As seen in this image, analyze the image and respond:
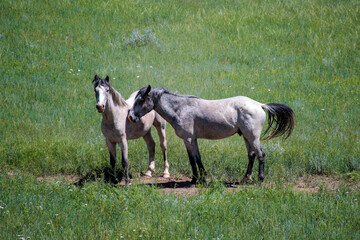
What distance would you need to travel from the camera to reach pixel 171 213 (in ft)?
21.1

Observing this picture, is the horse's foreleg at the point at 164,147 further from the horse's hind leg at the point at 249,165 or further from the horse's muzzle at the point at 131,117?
the horse's hind leg at the point at 249,165

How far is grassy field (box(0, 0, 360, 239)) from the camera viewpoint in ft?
20.6

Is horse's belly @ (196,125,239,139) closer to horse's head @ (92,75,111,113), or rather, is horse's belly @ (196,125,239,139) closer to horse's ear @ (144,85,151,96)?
horse's ear @ (144,85,151,96)

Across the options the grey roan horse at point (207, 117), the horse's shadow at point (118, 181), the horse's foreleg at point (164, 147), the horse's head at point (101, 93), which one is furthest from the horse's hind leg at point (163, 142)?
the horse's head at point (101, 93)

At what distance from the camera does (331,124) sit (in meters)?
11.2

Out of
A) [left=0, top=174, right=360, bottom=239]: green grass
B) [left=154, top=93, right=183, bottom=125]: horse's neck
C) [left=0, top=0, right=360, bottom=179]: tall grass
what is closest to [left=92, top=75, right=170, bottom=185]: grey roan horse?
[left=154, top=93, right=183, bottom=125]: horse's neck

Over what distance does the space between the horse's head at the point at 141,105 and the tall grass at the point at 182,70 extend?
1824 millimetres

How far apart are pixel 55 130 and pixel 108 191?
401 centimetres

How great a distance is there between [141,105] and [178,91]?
466 centimetres

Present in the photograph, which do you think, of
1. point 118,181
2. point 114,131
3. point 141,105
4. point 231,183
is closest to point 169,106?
point 141,105

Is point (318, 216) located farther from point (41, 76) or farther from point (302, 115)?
point (41, 76)

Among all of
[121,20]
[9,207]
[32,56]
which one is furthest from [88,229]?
[121,20]

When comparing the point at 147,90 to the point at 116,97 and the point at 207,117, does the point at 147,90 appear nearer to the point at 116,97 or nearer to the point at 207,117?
the point at 116,97

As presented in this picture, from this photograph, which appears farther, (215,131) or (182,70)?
(182,70)
